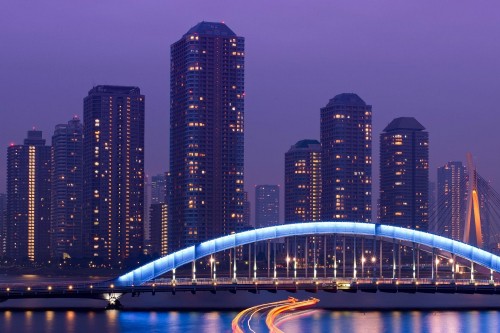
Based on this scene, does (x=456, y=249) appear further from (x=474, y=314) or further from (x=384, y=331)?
(x=384, y=331)

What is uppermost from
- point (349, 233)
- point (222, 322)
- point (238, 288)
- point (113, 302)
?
point (349, 233)

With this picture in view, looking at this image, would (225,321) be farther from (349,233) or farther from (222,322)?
(349,233)

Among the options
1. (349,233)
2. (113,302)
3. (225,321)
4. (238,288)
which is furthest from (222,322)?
(349,233)

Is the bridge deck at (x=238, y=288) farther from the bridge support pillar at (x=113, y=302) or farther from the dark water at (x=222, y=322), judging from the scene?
the dark water at (x=222, y=322)

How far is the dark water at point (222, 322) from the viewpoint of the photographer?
89.6 meters

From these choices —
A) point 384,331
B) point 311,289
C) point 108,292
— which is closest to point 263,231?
point 311,289

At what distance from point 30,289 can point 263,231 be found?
24893 millimetres

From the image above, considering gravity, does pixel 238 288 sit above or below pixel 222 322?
above

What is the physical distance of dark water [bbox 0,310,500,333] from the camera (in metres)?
89.6

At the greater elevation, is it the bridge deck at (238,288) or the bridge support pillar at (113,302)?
the bridge deck at (238,288)

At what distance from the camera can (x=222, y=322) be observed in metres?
94.7

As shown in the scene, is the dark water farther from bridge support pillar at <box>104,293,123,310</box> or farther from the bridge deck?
bridge support pillar at <box>104,293,123,310</box>

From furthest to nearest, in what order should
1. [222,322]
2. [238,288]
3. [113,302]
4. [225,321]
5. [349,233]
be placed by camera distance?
[349,233], [238,288], [113,302], [225,321], [222,322]

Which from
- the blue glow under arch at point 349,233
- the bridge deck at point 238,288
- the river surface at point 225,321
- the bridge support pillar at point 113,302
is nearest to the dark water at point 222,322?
the river surface at point 225,321
